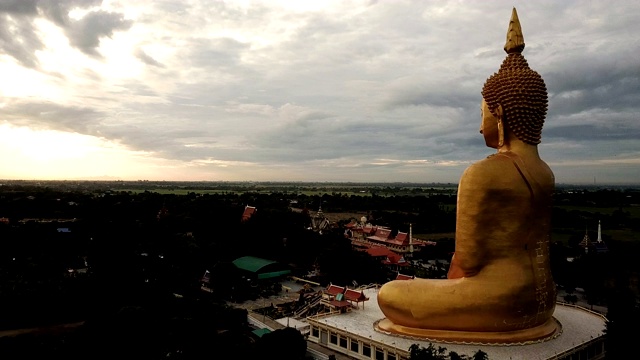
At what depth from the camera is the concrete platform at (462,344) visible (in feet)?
42.4

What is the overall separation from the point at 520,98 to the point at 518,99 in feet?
0.18

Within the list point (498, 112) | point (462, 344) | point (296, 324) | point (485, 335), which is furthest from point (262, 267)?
point (498, 112)

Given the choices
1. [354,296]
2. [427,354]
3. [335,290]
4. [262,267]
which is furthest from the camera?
[262,267]

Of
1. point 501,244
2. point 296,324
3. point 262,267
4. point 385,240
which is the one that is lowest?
point 296,324

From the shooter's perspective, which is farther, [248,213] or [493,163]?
[248,213]

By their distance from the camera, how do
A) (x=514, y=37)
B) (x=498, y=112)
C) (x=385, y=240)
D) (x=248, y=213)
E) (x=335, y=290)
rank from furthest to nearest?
(x=385, y=240), (x=248, y=213), (x=335, y=290), (x=514, y=37), (x=498, y=112)

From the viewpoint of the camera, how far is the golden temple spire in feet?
45.1

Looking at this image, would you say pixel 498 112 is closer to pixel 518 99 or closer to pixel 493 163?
pixel 518 99

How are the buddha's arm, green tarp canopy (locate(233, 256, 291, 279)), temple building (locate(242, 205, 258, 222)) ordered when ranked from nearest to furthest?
the buddha's arm < green tarp canopy (locate(233, 256, 291, 279)) < temple building (locate(242, 205, 258, 222))

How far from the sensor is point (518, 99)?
13000mm

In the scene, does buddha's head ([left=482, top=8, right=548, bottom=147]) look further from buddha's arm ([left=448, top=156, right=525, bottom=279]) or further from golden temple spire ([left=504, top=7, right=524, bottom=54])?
buddha's arm ([left=448, top=156, right=525, bottom=279])

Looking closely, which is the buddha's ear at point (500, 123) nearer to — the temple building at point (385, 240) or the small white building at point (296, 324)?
the small white building at point (296, 324)

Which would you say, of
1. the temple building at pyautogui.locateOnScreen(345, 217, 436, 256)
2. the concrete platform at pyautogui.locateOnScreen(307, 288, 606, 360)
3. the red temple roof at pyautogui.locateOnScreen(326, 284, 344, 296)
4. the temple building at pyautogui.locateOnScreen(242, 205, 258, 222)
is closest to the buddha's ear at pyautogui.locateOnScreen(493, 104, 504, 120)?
the concrete platform at pyautogui.locateOnScreen(307, 288, 606, 360)

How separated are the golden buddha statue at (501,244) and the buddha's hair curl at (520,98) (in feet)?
0.08
